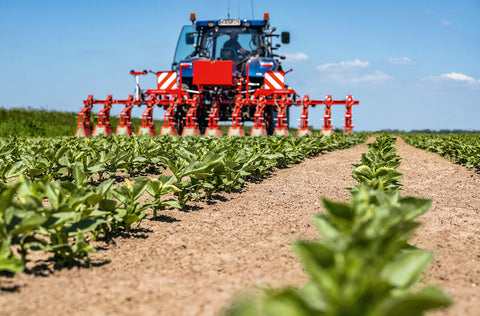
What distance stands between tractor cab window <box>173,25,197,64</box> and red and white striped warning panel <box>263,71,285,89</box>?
2597 millimetres

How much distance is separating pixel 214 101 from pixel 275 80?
1.89 metres

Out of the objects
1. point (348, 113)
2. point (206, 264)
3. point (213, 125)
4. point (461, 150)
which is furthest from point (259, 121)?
point (206, 264)

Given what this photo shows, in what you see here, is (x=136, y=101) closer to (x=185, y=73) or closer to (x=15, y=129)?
(x=185, y=73)

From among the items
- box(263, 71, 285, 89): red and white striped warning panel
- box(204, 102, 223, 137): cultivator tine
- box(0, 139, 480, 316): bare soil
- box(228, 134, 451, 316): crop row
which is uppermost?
box(263, 71, 285, 89): red and white striped warning panel

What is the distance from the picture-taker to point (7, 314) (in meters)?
1.58

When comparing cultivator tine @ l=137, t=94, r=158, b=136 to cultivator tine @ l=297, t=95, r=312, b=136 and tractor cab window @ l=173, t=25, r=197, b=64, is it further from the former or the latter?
cultivator tine @ l=297, t=95, r=312, b=136

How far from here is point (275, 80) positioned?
44.4 feet

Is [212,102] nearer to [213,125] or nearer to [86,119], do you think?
[213,125]

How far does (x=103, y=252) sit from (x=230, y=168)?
1.79 metres

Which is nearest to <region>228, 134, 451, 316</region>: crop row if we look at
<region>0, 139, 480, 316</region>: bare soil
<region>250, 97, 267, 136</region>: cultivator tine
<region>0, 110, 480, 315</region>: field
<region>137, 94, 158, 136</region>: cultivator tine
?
<region>0, 110, 480, 315</region>: field

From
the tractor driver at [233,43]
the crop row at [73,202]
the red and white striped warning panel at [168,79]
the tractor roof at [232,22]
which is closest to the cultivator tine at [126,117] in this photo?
the red and white striped warning panel at [168,79]

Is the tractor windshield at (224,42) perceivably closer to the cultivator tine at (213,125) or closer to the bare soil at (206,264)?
the cultivator tine at (213,125)

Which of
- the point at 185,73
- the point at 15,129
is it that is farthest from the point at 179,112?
the point at 15,129

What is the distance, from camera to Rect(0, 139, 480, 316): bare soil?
1739mm
